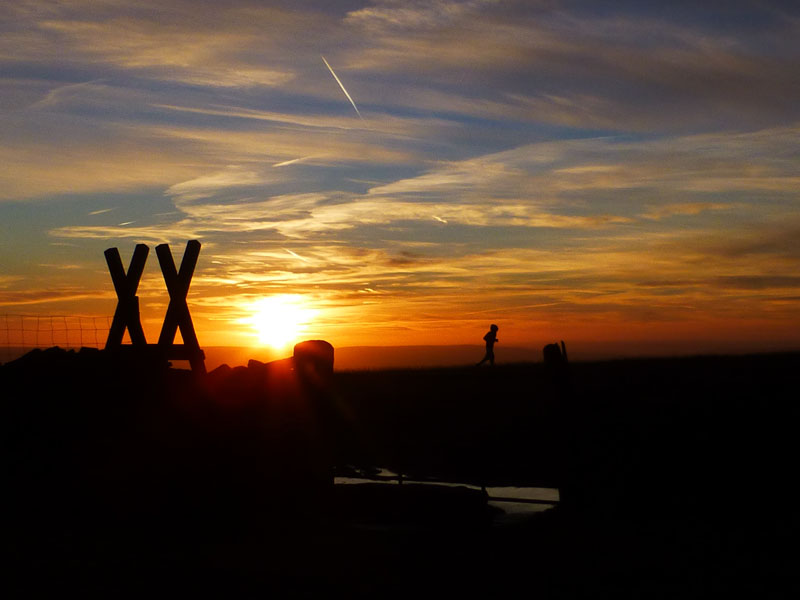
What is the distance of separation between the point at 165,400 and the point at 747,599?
844 centimetres

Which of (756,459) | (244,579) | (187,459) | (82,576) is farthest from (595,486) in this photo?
(82,576)

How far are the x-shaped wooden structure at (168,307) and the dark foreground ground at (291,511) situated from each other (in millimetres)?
392

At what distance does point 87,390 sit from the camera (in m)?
12.5

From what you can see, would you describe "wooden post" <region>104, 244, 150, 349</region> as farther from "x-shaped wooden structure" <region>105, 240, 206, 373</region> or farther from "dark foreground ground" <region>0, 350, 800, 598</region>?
"dark foreground ground" <region>0, 350, 800, 598</region>

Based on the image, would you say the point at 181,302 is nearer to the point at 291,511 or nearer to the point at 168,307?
the point at 168,307

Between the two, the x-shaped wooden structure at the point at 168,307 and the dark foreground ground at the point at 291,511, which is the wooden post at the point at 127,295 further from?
the dark foreground ground at the point at 291,511

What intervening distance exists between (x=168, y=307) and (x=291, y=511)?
3839 millimetres

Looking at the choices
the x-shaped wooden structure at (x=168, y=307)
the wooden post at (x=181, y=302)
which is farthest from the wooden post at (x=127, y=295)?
the wooden post at (x=181, y=302)

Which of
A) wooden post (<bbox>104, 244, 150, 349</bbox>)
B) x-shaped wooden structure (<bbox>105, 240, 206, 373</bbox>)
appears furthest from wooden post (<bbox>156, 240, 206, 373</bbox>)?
wooden post (<bbox>104, 244, 150, 349</bbox>)

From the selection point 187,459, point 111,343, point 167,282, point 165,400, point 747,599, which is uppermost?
point 167,282

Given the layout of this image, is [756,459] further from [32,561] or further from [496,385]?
[32,561]

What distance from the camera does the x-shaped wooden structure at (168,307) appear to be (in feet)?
42.8

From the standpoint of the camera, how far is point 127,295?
13.2 meters

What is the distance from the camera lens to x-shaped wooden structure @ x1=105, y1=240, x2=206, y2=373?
1303cm
